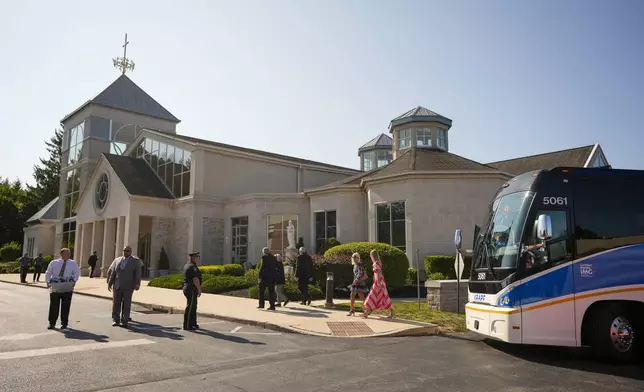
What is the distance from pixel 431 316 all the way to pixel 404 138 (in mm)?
19178

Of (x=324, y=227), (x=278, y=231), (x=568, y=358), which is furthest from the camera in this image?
(x=278, y=231)

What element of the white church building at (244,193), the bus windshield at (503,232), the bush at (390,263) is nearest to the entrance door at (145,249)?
the white church building at (244,193)

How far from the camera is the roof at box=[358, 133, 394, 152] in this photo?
150 feet

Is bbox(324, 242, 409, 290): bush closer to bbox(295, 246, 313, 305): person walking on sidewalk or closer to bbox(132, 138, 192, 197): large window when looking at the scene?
bbox(295, 246, 313, 305): person walking on sidewalk

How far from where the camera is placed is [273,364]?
725 cm

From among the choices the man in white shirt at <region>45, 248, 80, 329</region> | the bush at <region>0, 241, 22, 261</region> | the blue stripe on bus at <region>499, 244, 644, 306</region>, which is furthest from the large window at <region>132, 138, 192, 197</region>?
the blue stripe on bus at <region>499, 244, 644, 306</region>

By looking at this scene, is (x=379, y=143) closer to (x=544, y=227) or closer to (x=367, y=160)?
(x=367, y=160)

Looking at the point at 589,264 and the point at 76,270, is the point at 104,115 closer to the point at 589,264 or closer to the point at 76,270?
the point at 76,270

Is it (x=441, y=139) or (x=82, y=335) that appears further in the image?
(x=441, y=139)

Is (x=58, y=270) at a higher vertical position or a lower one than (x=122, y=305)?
higher

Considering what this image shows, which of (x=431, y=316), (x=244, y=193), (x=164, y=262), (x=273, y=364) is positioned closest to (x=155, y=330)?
(x=273, y=364)

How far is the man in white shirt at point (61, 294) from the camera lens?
34.7 feet

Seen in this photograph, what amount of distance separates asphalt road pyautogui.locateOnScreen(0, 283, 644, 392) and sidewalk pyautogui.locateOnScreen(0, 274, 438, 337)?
52 cm

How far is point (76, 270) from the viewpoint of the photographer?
1117 cm
